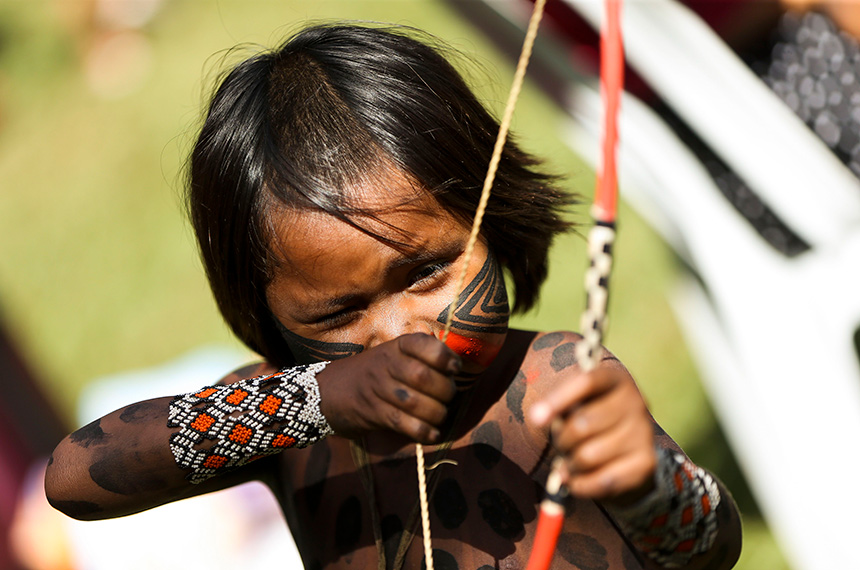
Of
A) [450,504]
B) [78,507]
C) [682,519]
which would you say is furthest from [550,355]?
[78,507]

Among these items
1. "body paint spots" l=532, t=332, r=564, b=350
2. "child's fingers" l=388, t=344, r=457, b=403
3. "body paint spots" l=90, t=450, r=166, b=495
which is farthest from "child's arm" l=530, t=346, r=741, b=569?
"body paint spots" l=90, t=450, r=166, b=495

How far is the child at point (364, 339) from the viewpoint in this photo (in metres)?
1.02

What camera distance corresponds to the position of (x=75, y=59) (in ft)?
12.9

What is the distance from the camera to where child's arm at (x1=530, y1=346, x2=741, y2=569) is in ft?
2.38

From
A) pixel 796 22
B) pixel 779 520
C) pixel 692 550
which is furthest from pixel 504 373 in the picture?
pixel 796 22

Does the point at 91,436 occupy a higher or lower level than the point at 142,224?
lower

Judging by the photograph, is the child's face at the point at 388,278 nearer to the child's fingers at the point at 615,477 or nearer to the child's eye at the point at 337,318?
the child's eye at the point at 337,318

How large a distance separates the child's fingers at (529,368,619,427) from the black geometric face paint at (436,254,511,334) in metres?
0.34

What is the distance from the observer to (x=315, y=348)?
113cm

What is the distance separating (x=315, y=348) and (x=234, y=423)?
0.16 metres

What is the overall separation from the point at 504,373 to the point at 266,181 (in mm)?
458

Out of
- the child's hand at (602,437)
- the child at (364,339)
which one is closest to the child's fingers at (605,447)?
the child's hand at (602,437)

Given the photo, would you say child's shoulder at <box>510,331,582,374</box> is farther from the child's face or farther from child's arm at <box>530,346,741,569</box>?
child's arm at <box>530,346,741,569</box>

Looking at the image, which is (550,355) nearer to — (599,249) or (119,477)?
(599,249)
